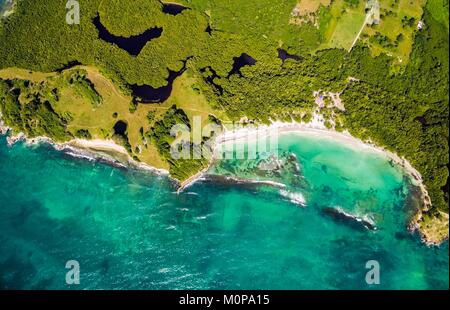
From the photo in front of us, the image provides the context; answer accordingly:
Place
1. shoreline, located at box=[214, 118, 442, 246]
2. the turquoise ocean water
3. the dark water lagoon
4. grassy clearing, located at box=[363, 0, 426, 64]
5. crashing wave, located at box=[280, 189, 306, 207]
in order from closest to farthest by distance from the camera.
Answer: the turquoise ocean water → shoreline, located at box=[214, 118, 442, 246] → crashing wave, located at box=[280, 189, 306, 207] → grassy clearing, located at box=[363, 0, 426, 64] → the dark water lagoon

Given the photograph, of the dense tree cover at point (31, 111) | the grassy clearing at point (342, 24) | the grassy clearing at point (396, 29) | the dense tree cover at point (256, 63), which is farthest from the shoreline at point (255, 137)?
the grassy clearing at point (396, 29)

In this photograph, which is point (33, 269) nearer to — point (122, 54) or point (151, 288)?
point (151, 288)

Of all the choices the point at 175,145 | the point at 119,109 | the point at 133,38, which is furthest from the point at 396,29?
the point at 119,109

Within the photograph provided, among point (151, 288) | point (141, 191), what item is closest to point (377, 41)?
point (141, 191)

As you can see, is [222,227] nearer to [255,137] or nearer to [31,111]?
[255,137]

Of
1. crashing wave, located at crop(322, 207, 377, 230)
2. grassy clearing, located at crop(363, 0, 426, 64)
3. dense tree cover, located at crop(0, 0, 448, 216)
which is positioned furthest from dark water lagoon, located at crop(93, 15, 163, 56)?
crashing wave, located at crop(322, 207, 377, 230)

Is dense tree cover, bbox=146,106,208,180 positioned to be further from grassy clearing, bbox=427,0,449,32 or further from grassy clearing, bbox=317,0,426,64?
grassy clearing, bbox=427,0,449,32

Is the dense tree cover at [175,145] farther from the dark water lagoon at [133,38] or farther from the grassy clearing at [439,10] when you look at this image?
the grassy clearing at [439,10]
